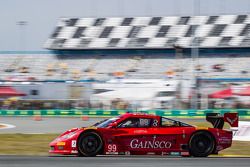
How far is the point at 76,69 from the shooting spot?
4391 centimetres

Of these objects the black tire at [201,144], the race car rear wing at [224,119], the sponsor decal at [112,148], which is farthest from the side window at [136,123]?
the race car rear wing at [224,119]

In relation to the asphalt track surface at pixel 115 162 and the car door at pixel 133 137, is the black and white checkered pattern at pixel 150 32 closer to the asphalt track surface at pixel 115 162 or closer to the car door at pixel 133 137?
the car door at pixel 133 137

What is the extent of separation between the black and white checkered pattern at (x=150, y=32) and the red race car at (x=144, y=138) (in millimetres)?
31061

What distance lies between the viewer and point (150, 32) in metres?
46.0

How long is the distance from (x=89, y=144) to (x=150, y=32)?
35.1 metres

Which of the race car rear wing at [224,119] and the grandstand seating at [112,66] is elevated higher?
the grandstand seating at [112,66]

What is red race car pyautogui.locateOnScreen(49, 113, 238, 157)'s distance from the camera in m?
11.4

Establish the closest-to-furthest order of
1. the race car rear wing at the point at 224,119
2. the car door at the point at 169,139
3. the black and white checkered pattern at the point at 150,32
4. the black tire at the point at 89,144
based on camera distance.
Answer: the black tire at the point at 89,144, the car door at the point at 169,139, the race car rear wing at the point at 224,119, the black and white checkered pattern at the point at 150,32

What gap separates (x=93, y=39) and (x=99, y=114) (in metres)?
15.0

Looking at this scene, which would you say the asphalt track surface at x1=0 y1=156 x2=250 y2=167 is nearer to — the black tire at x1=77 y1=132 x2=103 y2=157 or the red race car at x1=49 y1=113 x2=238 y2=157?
the black tire at x1=77 y1=132 x2=103 y2=157

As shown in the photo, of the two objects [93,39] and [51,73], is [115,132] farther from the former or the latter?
[93,39]

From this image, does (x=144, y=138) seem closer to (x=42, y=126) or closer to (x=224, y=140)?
(x=224, y=140)

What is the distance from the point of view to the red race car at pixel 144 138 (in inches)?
449

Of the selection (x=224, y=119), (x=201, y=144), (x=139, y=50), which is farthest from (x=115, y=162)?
(x=139, y=50)
